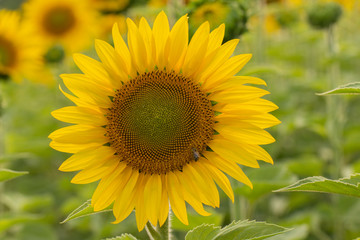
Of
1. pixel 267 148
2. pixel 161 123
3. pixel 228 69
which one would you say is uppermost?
pixel 228 69

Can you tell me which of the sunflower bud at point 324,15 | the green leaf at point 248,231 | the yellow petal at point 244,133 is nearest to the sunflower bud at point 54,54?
the sunflower bud at point 324,15

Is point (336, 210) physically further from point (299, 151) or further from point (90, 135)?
point (90, 135)

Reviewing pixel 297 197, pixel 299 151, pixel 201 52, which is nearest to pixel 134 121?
pixel 201 52

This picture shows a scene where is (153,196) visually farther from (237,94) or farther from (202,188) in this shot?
(237,94)

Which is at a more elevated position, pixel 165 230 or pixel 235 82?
pixel 235 82

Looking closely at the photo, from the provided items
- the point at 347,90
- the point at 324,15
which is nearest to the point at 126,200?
the point at 347,90

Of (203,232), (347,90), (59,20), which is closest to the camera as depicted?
(347,90)
